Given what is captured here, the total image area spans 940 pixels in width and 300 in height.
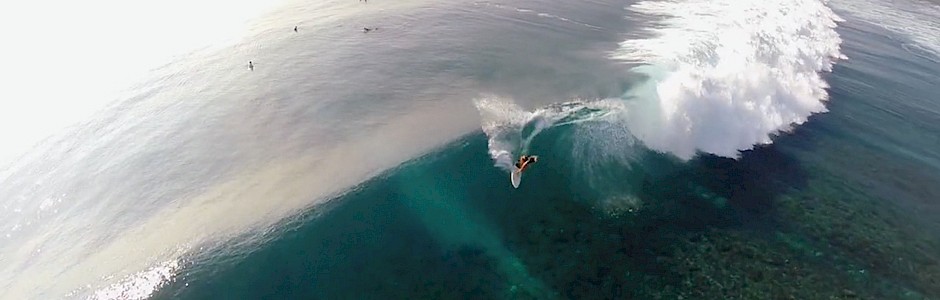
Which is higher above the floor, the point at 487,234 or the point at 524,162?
the point at 524,162

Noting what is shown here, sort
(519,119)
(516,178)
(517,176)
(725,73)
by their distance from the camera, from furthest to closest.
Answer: (725,73) → (519,119) → (517,176) → (516,178)

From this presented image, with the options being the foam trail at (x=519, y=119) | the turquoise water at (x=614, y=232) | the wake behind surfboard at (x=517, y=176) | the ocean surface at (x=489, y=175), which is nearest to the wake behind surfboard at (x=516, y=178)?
the wake behind surfboard at (x=517, y=176)

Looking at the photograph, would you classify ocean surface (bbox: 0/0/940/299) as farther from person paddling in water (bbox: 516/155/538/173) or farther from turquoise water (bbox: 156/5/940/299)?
person paddling in water (bbox: 516/155/538/173)

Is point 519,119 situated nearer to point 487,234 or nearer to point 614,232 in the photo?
point 487,234

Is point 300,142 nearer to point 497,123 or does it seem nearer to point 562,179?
point 497,123

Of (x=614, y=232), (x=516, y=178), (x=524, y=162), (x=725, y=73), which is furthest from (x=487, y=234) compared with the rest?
(x=725, y=73)

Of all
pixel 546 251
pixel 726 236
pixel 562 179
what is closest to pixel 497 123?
pixel 562 179
